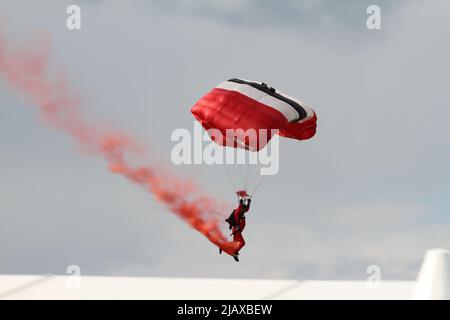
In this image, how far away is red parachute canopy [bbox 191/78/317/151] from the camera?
29.3 m

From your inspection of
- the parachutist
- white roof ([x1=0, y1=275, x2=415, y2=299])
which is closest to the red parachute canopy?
the parachutist

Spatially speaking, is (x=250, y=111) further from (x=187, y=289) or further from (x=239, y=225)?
(x=187, y=289)

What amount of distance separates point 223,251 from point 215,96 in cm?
547

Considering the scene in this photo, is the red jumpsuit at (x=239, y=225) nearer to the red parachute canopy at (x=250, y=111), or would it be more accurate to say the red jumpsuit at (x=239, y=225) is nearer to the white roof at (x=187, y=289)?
the white roof at (x=187, y=289)

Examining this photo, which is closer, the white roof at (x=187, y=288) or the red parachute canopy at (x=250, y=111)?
the white roof at (x=187, y=288)

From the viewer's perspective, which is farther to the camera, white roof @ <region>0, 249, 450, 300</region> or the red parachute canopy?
the red parachute canopy

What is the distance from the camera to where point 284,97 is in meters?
30.5

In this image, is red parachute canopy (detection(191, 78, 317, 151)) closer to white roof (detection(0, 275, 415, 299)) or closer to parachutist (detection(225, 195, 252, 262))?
parachutist (detection(225, 195, 252, 262))

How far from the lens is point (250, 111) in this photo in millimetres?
29641

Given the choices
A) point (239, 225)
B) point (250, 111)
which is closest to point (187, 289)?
point (239, 225)

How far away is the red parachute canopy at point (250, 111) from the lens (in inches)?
1152

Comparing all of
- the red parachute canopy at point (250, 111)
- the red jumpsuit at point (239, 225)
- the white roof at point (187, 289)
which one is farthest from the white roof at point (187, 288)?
the red parachute canopy at point (250, 111)

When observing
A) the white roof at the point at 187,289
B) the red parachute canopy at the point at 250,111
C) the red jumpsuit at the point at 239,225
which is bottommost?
the white roof at the point at 187,289
